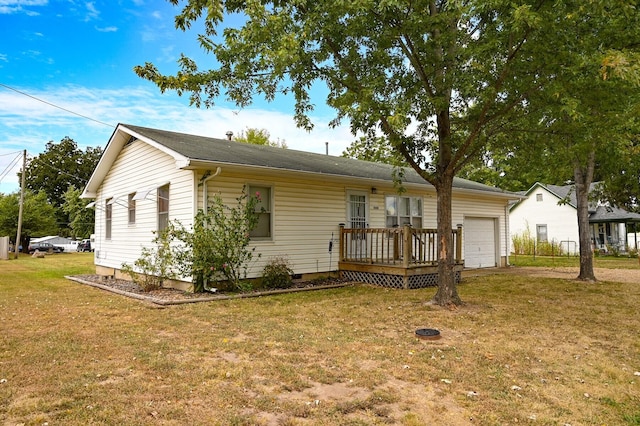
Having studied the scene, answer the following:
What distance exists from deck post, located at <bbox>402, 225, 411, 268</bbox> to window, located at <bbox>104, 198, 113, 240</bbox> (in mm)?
10162

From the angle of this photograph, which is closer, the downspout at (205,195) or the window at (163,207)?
the downspout at (205,195)

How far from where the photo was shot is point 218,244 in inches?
360

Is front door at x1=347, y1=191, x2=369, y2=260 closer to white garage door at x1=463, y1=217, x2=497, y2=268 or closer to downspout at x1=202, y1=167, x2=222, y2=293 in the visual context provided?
downspout at x1=202, y1=167, x2=222, y2=293

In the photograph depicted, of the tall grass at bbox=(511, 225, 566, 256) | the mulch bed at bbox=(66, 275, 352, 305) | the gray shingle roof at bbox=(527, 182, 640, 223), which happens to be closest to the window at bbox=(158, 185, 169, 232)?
the mulch bed at bbox=(66, 275, 352, 305)

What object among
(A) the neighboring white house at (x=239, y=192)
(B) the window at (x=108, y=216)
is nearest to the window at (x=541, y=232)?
(A) the neighboring white house at (x=239, y=192)

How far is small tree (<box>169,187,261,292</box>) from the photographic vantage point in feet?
29.8

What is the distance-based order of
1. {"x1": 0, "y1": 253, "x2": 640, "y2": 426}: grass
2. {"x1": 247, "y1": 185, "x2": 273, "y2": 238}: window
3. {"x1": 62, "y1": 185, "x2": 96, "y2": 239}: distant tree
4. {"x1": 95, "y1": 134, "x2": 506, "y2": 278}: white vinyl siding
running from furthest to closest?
{"x1": 62, "y1": 185, "x2": 96, "y2": 239}: distant tree → {"x1": 247, "y1": 185, "x2": 273, "y2": 238}: window → {"x1": 95, "y1": 134, "x2": 506, "y2": 278}: white vinyl siding → {"x1": 0, "y1": 253, "x2": 640, "y2": 426}: grass

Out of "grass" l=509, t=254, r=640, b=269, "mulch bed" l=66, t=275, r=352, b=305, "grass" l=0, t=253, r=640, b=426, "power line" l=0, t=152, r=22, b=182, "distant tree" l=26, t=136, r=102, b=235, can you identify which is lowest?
"grass" l=509, t=254, r=640, b=269

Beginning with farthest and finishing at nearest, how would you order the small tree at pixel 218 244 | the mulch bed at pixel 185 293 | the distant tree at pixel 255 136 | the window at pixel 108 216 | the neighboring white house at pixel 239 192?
1. the distant tree at pixel 255 136
2. the window at pixel 108 216
3. the neighboring white house at pixel 239 192
4. the small tree at pixel 218 244
5. the mulch bed at pixel 185 293

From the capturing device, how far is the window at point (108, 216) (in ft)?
47.9

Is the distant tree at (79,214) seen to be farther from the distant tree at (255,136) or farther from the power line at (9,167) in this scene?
the distant tree at (255,136)

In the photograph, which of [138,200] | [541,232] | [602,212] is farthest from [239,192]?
[602,212]

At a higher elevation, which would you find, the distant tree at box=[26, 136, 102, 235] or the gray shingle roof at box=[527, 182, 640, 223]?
the distant tree at box=[26, 136, 102, 235]

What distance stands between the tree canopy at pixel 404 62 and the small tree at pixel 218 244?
2.49 meters
